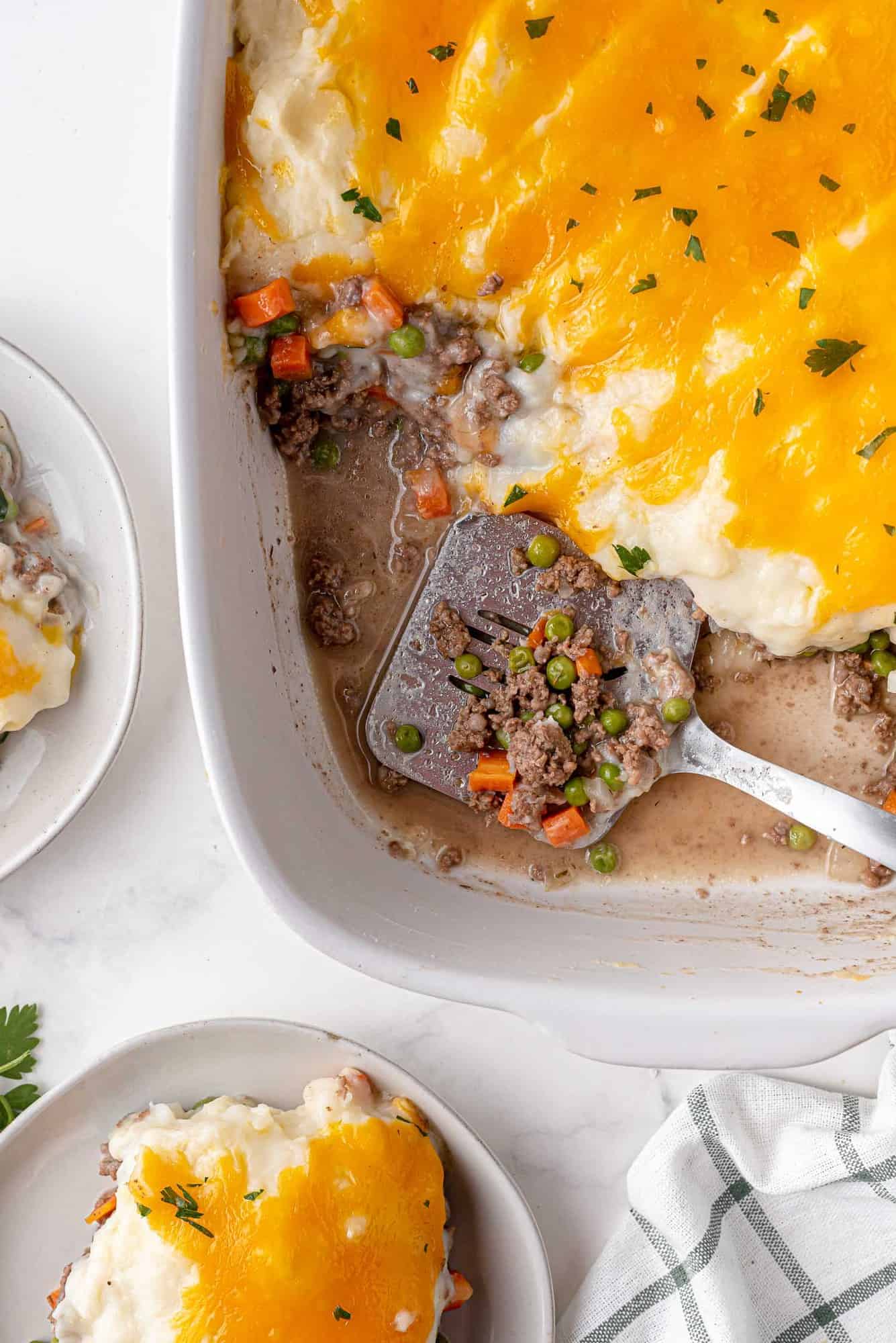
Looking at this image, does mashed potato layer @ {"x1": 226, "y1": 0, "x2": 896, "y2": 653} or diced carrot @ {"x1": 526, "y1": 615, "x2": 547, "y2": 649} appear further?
diced carrot @ {"x1": 526, "y1": 615, "x2": 547, "y2": 649}

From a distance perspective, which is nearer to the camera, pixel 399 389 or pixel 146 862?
pixel 399 389

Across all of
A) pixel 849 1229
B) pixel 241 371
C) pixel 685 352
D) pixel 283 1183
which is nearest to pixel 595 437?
pixel 685 352

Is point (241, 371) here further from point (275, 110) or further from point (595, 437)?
point (595, 437)

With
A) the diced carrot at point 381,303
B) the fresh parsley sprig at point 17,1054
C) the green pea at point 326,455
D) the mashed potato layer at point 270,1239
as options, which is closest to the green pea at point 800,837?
the mashed potato layer at point 270,1239

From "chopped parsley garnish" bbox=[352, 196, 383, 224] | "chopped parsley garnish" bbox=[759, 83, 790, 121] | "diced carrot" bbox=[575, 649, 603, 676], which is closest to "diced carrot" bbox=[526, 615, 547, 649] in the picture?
"diced carrot" bbox=[575, 649, 603, 676]

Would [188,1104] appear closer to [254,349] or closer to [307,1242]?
[307,1242]

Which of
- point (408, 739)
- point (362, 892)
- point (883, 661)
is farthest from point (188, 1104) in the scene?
point (883, 661)

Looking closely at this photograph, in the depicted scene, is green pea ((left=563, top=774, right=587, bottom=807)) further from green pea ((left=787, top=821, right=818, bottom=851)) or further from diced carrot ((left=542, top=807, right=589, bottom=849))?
green pea ((left=787, top=821, right=818, bottom=851))
